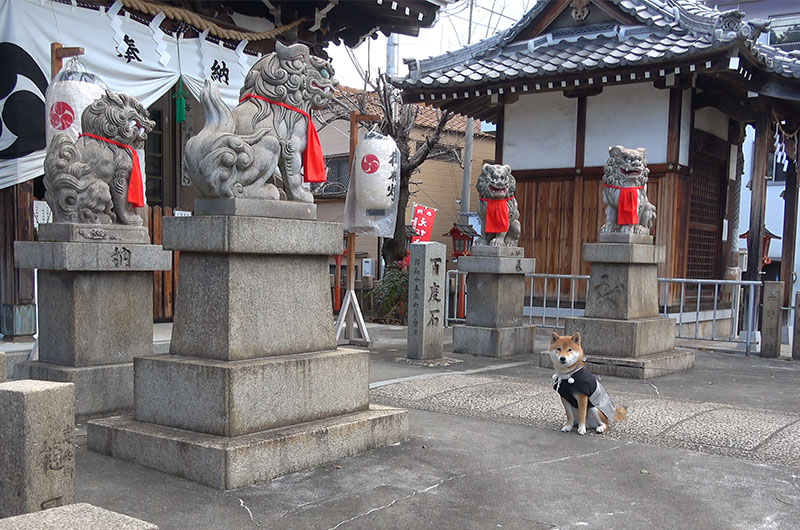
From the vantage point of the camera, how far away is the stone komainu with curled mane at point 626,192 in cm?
885

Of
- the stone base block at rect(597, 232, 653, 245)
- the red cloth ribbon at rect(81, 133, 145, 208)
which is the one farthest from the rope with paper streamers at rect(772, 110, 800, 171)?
the red cloth ribbon at rect(81, 133, 145, 208)

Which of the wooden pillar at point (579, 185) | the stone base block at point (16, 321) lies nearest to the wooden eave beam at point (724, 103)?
the wooden pillar at point (579, 185)

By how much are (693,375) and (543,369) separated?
1.89 meters

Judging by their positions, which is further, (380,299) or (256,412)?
(380,299)

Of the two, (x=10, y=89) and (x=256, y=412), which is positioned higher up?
(x=10, y=89)

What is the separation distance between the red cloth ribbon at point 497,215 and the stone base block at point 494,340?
148 cm

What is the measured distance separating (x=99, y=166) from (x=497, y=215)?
5.70 meters

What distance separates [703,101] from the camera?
1318 cm

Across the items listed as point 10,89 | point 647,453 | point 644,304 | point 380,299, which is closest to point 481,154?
point 380,299

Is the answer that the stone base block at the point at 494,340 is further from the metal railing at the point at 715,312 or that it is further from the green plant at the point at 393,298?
the green plant at the point at 393,298

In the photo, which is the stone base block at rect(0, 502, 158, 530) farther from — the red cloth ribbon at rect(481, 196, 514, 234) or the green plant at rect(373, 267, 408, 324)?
the green plant at rect(373, 267, 408, 324)

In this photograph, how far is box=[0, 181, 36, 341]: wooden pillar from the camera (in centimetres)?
858

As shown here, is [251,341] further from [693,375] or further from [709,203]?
[709,203]

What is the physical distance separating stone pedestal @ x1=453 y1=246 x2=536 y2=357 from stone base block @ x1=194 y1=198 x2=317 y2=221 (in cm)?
558
